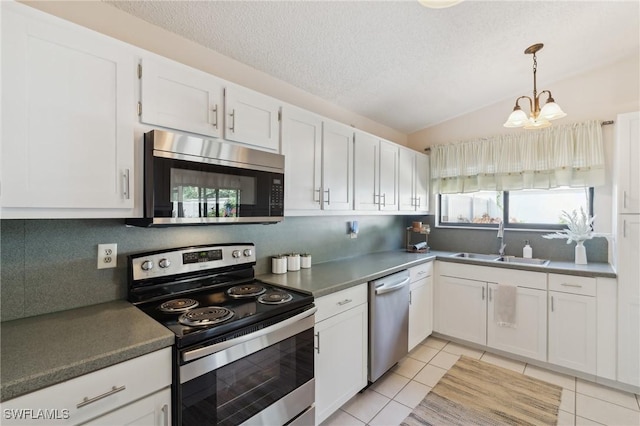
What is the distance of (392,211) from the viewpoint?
10.3 feet

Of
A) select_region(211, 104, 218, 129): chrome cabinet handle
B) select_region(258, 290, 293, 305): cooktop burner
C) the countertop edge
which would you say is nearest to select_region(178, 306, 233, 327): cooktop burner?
the countertop edge

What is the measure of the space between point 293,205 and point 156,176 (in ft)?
3.05

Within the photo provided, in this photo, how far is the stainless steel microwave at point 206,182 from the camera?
1.38 m

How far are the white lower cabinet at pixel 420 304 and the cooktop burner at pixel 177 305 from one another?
199cm

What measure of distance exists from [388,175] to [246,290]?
195 cm

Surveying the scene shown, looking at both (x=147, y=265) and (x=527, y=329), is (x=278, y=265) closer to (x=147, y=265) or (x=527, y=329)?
(x=147, y=265)

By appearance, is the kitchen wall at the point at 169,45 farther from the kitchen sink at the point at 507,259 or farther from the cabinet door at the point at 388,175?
the kitchen sink at the point at 507,259

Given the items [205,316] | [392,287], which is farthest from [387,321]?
[205,316]

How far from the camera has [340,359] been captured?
1988 millimetres

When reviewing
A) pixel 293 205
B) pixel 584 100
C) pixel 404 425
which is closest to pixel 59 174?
pixel 293 205

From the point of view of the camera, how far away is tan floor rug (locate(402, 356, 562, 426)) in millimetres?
2016

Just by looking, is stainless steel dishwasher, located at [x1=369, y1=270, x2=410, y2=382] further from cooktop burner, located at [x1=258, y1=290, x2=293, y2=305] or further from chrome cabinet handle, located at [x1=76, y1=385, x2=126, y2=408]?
chrome cabinet handle, located at [x1=76, y1=385, x2=126, y2=408]

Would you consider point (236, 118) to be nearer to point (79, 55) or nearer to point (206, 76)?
point (206, 76)

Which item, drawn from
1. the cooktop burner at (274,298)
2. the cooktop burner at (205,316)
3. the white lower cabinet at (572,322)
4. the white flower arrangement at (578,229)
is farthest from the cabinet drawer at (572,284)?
the cooktop burner at (205,316)
